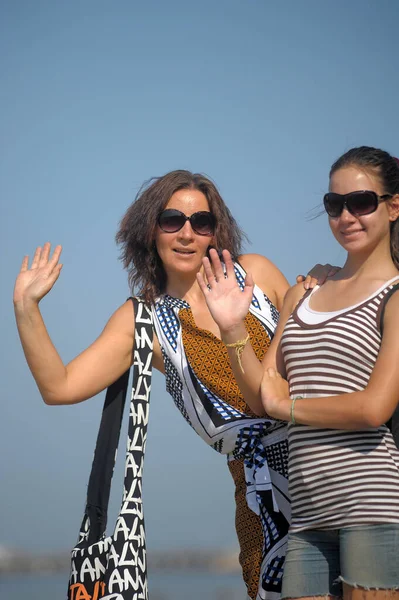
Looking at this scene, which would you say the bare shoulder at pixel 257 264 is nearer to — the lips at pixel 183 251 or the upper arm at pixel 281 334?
the lips at pixel 183 251

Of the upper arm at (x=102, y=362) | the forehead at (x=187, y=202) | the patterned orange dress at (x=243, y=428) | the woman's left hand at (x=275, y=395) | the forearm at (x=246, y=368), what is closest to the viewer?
the woman's left hand at (x=275, y=395)

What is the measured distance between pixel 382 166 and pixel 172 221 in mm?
1643

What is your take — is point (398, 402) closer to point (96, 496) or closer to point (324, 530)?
point (324, 530)

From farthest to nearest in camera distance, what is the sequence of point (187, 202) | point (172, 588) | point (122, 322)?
point (172, 588)
point (187, 202)
point (122, 322)

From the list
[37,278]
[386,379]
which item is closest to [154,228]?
[37,278]

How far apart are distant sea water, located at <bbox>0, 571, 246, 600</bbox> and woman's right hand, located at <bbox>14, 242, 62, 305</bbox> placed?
766cm

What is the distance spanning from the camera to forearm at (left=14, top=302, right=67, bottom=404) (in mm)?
4660

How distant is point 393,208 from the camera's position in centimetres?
368

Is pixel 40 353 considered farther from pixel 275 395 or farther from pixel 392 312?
pixel 392 312

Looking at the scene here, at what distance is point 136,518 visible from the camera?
471cm

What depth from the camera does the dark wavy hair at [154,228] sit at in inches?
203

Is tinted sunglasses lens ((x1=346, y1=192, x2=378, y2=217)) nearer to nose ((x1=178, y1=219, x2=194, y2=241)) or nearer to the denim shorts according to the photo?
the denim shorts

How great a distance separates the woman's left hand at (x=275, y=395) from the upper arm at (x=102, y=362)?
1.41m

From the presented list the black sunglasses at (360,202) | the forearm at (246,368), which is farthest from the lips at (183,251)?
the black sunglasses at (360,202)
